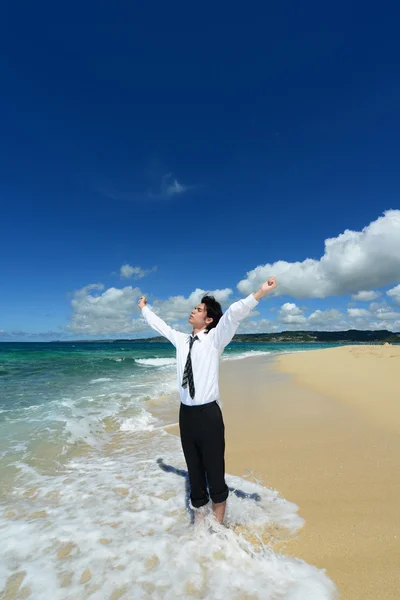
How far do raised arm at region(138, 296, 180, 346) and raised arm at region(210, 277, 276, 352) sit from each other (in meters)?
0.74

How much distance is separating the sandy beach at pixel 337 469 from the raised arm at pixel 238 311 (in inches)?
92.9

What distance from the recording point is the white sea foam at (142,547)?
111 inches

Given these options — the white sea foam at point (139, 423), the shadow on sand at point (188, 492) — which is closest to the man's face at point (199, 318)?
the shadow on sand at point (188, 492)

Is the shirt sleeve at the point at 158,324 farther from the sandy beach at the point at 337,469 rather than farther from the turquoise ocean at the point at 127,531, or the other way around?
the sandy beach at the point at 337,469

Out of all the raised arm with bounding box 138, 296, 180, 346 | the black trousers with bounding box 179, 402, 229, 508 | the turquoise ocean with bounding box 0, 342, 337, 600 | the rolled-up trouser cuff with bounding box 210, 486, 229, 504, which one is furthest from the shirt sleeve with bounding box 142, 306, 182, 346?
the turquoise ocean with bounding box 0, 342, 337, 600

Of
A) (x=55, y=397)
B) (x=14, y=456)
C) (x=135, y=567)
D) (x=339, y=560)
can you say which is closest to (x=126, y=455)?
(x=14, y=456)

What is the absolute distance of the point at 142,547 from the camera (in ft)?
11.1

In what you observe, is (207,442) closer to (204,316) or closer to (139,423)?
(204,316)

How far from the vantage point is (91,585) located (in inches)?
114

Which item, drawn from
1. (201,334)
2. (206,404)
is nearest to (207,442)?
(206,404)

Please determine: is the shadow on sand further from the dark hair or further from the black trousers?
the dark hair

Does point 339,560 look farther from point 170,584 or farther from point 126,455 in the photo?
point 126,455

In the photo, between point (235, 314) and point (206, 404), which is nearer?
point (235, 314)

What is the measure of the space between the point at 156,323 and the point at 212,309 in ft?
2.87
